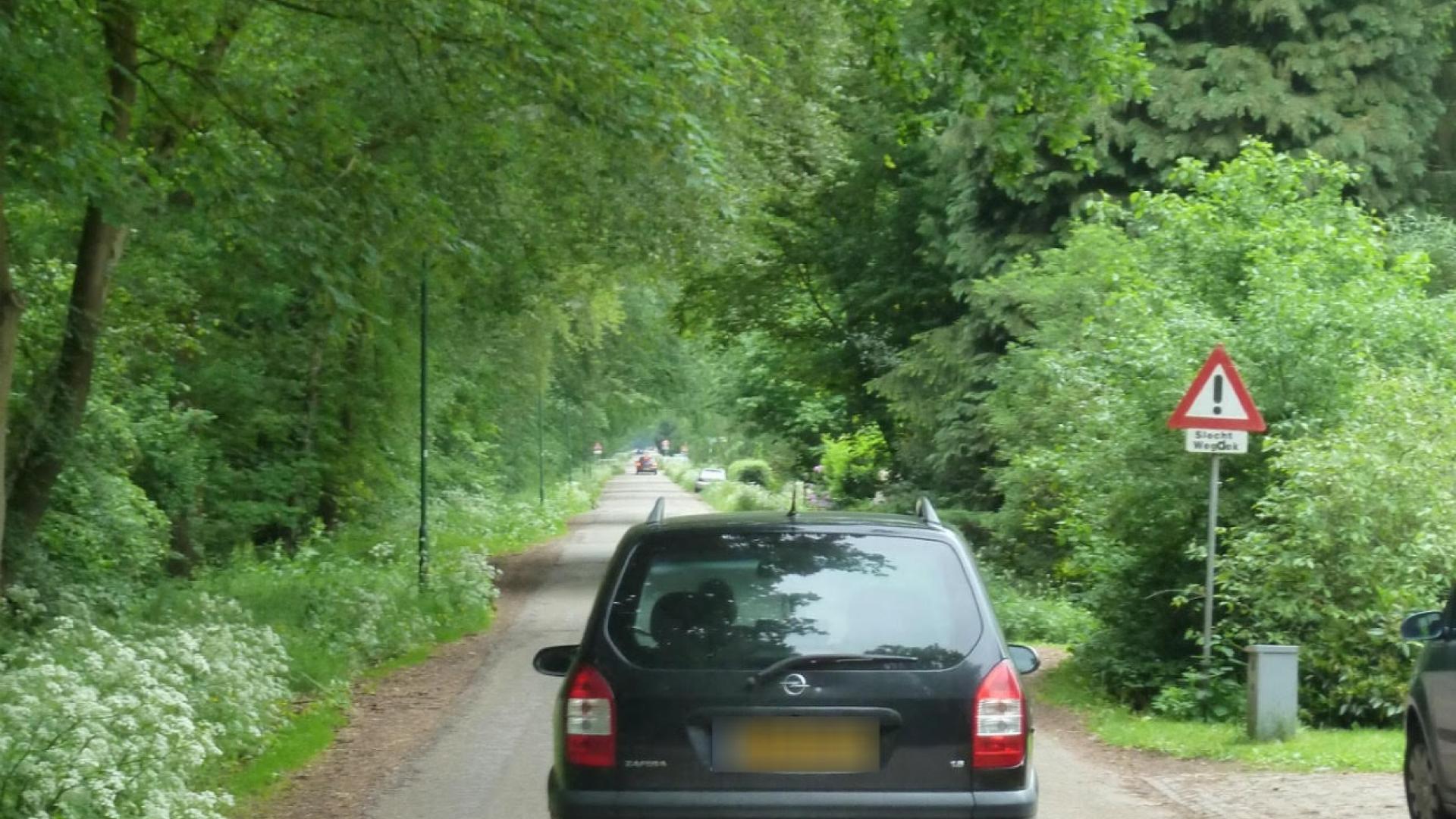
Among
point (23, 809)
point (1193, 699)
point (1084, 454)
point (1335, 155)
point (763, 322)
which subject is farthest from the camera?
point (763, 322)

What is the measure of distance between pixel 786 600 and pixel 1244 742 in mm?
6426

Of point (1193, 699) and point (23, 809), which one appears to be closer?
point (23, 809)

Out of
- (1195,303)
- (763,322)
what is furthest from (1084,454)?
(763,322)

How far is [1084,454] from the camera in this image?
14.7m

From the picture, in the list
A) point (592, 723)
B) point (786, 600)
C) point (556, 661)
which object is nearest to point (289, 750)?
point (556, 661)

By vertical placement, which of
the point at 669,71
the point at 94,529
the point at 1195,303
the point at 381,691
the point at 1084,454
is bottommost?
the point at 381,691

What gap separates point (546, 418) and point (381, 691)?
46.8 metres

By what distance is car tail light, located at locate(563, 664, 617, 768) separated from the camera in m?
6.02

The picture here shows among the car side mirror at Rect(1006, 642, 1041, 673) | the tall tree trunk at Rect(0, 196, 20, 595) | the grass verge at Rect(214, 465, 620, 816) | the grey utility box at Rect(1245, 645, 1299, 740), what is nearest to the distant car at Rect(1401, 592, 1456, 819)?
the car side mirror at Rect(1006, 642, 1041, 673)

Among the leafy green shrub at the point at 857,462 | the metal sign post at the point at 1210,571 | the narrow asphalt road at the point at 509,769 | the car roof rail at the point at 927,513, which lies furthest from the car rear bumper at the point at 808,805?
the leafy green shrub at the point at 857,462

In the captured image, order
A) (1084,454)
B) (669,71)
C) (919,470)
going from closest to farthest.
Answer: (669,71)
(1084,454)
(919,470)

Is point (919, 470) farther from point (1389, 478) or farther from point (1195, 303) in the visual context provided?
point (1389, 478)

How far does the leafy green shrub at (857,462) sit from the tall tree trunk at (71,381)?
2189cm

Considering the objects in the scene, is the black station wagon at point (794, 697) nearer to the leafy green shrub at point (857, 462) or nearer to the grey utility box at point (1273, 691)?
the grey utility box at point (1273, 691)
